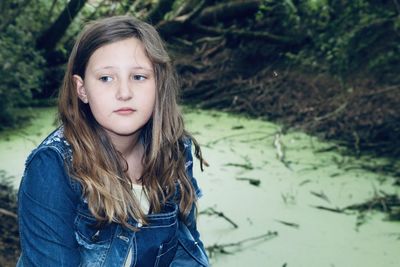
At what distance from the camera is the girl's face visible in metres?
1.22

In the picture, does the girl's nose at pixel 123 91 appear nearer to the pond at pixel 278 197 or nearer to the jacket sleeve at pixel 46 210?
the jacket sleeve at pixel 46 210

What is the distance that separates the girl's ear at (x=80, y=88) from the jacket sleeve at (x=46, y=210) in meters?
0.15

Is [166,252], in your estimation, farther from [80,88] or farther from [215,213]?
[215,213]

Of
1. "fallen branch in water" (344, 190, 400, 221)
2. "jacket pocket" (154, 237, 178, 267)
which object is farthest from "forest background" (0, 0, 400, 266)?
"jacket pocket" (154, 237, 178, 267)

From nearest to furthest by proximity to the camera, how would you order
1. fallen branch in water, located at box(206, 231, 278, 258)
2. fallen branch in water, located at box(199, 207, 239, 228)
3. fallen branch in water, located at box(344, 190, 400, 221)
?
fallen branch in water, located at box(206, 231, 278, 258)
fallen branch in water, located at box(199, 207, 239, 228)
fallen branch in water, located at box(344, 190, 400, 221)

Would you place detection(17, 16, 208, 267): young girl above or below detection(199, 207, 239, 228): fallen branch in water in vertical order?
above

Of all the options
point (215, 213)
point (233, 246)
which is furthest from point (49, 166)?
point (215, 213)

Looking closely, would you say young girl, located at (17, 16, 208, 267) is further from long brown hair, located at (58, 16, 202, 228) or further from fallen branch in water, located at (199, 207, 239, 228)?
fallen branch in water, located at (199, 207, 239, 228)

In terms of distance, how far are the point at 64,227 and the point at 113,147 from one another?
197 mm

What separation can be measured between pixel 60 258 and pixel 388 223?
1.52 metres

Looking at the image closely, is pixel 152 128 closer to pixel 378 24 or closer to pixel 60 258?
pixel 60 258

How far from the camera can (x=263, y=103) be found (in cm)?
387

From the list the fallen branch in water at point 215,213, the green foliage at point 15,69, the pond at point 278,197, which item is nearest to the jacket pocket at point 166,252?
the pond at point 278,197

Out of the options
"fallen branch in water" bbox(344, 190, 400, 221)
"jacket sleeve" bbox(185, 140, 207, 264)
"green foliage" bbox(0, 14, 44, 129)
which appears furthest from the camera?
"green foliage" bbox(0, 14, 44, 129)
